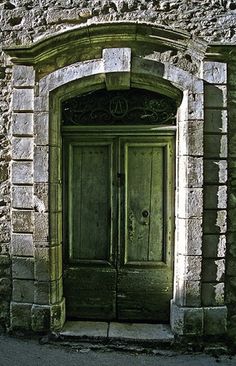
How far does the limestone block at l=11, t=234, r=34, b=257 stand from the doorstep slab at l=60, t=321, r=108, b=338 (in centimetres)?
96

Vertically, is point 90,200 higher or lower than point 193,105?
lower

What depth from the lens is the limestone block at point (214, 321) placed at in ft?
12.2

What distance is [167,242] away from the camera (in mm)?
4020

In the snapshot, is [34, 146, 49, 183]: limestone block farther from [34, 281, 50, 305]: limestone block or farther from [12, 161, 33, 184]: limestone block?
[34, 281, 50, 305]: limestone block

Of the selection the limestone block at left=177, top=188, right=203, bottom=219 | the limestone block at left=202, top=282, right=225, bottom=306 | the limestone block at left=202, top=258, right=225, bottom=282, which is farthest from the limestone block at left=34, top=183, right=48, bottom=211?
the limestone block at left=202, top=282, right=225, bottom=306

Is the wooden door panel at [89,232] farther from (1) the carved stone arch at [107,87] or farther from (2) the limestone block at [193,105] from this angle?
(2) the limestone block at [193,105]

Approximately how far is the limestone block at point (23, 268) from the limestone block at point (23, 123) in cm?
143

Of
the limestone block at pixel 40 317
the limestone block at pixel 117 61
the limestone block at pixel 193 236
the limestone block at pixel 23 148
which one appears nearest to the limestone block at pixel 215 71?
the limestone block at pixel 117 61

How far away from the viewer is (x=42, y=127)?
3.79 metres

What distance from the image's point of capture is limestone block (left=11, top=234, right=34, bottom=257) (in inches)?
152

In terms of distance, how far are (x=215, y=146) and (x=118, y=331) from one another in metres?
2.36

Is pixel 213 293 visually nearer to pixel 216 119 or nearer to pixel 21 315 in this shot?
pixel 216 119

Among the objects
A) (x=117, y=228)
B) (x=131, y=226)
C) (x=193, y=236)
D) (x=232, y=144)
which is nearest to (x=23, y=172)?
(x=117, y=228)

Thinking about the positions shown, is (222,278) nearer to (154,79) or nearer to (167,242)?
(167,242)
